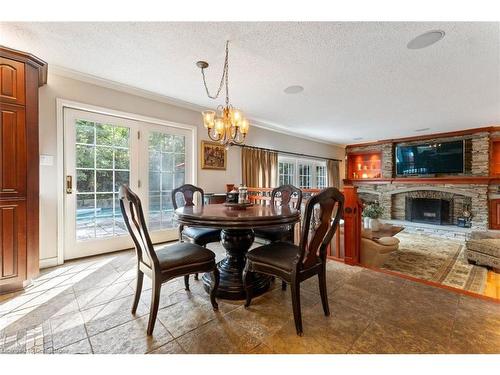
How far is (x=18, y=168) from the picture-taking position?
6.54ft

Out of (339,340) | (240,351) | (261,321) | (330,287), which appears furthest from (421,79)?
(240,351)

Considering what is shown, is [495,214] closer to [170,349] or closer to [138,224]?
[170,349]

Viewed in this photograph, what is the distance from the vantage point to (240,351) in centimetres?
126

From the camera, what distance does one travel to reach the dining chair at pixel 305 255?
4.57ft

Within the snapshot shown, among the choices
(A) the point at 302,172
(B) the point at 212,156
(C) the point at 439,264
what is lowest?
(C) the point at 439,264

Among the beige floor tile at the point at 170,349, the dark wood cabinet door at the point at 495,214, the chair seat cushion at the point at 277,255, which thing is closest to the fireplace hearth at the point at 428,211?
the dark wood cabinet door at the point at 495,214

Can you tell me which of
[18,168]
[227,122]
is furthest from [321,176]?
[18,168]

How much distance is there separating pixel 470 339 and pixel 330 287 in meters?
0.91

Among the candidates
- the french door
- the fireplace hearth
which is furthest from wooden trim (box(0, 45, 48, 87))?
the fireplace hearth

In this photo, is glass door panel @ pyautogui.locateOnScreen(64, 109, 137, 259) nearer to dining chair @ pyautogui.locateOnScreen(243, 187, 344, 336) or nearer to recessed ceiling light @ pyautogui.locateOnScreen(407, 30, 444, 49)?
dining chair @ pyautogui.locateOnScreen(243, 187, 344, 336)

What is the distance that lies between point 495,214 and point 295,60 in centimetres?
644

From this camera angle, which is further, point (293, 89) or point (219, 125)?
point (293, 89)

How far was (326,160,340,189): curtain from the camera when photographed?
23.6 ft

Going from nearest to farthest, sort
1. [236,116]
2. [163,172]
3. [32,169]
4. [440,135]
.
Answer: [32,169], [236,116], [163,172], [440,135]
